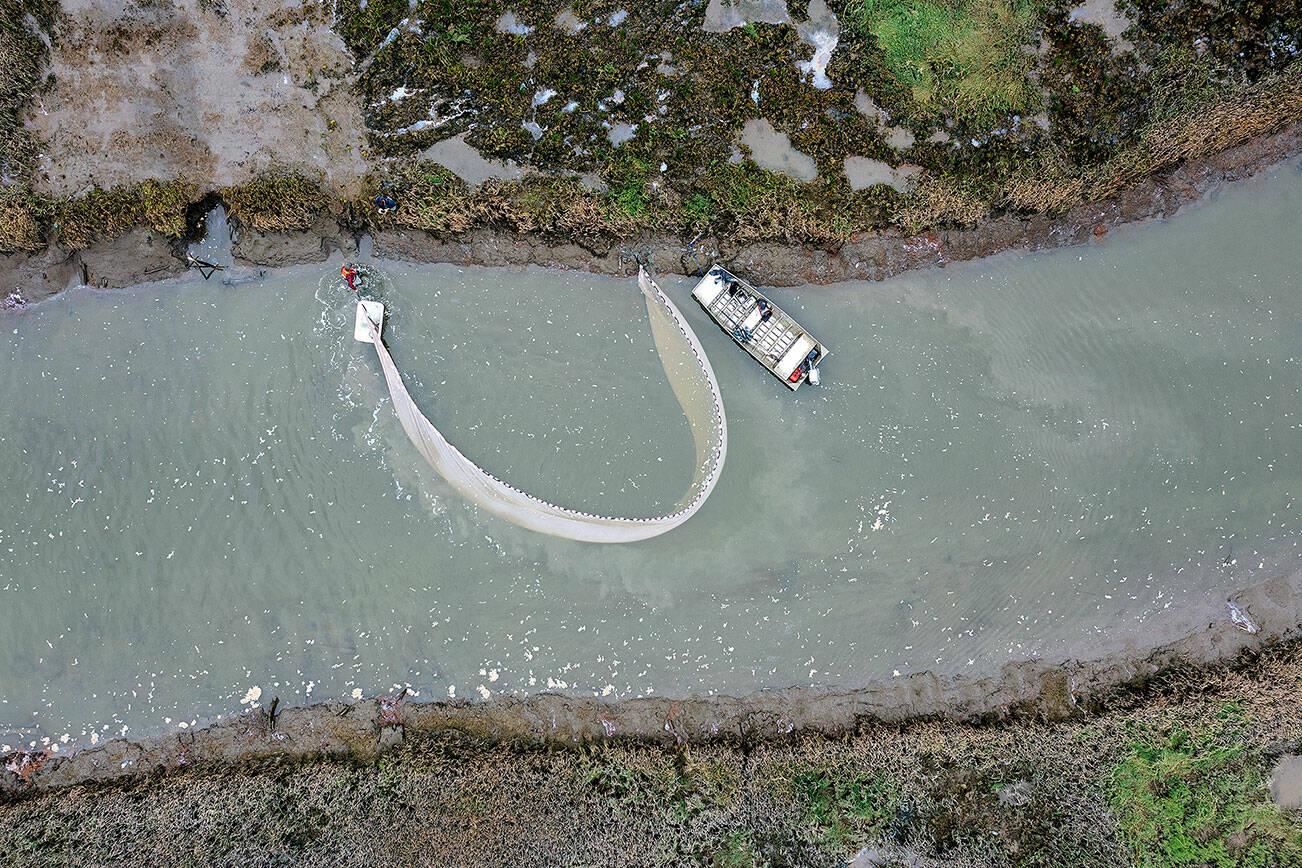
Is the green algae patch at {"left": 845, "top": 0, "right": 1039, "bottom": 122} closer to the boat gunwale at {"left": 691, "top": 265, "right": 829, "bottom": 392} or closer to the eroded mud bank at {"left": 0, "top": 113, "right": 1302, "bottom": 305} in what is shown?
the eroded mud bank at {"left": 0, "top": 113, "right": 1302, "bottom": 305}

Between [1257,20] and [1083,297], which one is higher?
[1257,20]

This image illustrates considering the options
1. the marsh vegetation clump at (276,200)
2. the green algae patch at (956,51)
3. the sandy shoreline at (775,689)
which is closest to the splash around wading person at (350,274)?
the sandy shoreline at (775,689)

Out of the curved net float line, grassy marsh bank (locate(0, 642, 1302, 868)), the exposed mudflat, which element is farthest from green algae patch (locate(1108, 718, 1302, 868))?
the exposed mudflat

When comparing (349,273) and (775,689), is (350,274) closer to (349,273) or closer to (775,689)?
(349,273)

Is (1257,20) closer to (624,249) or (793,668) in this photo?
(624,249)

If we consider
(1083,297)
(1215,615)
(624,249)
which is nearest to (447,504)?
(624,249)

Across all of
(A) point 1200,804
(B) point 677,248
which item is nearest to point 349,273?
(B) point 677,248
